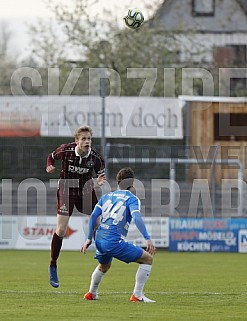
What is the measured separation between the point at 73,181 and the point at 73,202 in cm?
32

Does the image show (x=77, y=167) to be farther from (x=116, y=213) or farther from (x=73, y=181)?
(x=116, y=213)

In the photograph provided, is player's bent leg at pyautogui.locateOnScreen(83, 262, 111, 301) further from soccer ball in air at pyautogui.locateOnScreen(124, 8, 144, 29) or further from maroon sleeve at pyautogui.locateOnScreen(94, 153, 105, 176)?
soccer ball in air at pyautogui.locateOnScreen(124, 8, 144, 29)

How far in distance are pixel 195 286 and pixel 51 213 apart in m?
12.7

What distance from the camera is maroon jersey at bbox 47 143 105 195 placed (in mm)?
14180

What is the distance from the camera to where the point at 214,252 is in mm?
25703

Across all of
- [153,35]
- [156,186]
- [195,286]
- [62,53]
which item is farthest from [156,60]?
[195,286]

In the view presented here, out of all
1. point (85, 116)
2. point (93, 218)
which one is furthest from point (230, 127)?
point (93, 218)

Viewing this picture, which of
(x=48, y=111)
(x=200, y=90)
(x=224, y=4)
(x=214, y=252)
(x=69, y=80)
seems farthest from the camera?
(x=224, y=4)

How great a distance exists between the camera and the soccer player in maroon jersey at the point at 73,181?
1416cm

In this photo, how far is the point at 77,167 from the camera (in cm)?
1417

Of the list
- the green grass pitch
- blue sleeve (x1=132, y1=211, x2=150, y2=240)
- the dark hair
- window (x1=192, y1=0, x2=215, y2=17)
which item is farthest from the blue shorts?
window (x1=192, y1=0, x2=215, y2=17)

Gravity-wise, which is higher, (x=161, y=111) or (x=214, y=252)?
(x=161, y=111)

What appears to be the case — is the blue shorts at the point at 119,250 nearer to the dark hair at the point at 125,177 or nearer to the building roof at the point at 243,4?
the dark hair at the point at 125,177

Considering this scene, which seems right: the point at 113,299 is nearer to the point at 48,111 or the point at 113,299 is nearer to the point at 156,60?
the point at 48,111
